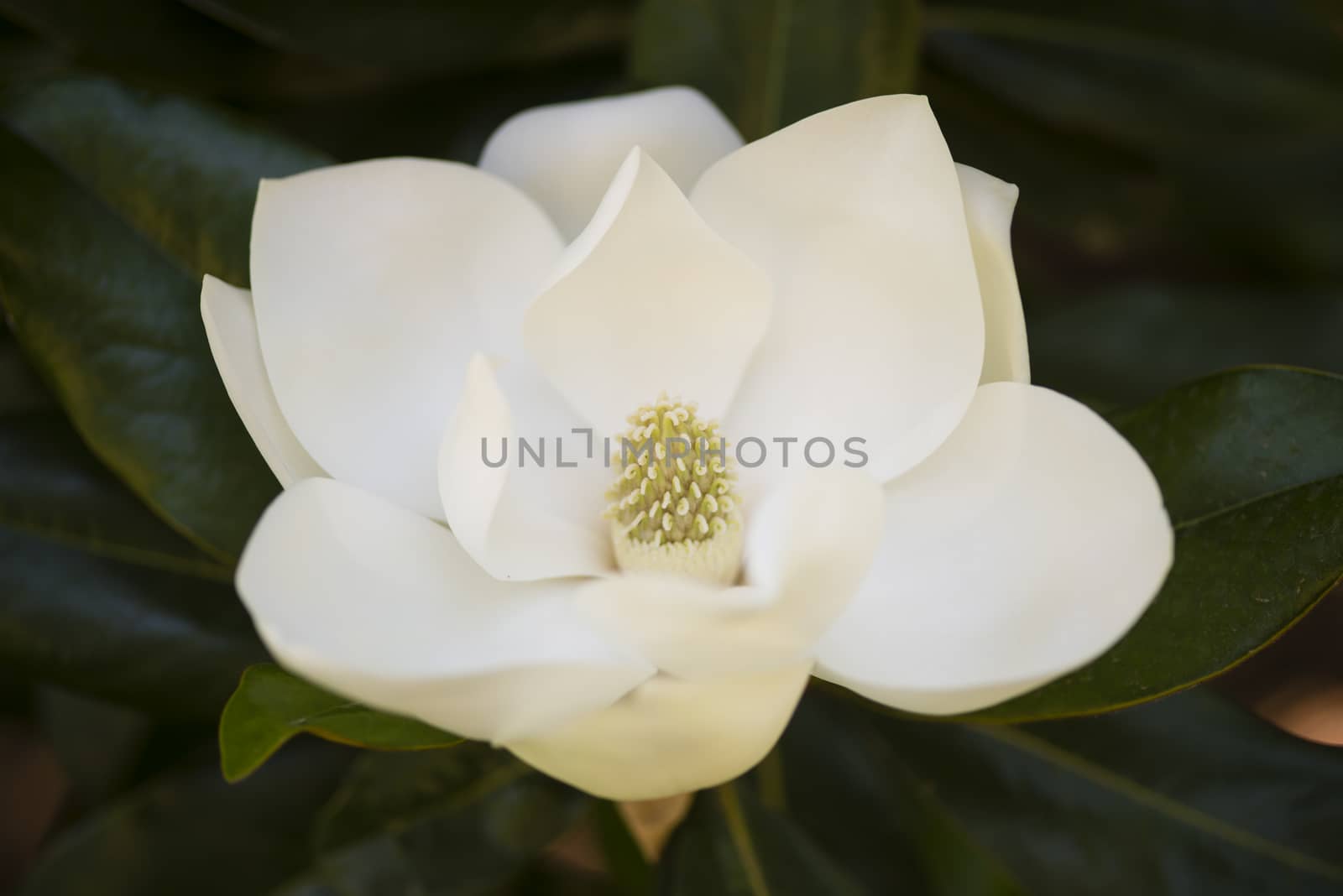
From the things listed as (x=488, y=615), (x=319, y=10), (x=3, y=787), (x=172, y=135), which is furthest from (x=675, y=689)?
(x=3, y=787)

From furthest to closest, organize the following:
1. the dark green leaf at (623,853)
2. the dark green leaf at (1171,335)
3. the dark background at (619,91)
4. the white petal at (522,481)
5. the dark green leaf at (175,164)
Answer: the dark green leaf at (1171,335) → the dark green leaf at (623,853) → the dark background at (619,91) → the dark green leaf at (175,164) → the white petal at (522,481)

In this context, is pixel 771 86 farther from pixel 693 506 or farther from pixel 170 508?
pixel 170 508

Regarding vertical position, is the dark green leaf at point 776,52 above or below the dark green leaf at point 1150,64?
above

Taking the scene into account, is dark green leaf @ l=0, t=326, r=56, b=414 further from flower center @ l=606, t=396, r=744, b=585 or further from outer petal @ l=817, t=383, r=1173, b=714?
outer petal @ l=817, t=383, r=1173, b=714

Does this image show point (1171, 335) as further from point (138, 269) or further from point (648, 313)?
point (138, 269)

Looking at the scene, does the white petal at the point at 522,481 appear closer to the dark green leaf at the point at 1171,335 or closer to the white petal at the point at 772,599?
the white petal at the point at 772,599

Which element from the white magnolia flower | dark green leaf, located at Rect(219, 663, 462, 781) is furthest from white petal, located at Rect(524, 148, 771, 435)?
dark green leaf, located at Rect(219, 663, 462, 781)

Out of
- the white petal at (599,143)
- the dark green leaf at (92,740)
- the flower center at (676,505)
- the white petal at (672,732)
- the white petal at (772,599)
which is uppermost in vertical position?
the white petal at (599,143)

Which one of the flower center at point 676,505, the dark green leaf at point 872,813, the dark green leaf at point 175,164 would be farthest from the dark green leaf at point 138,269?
the dark green leaf at point 872,813
